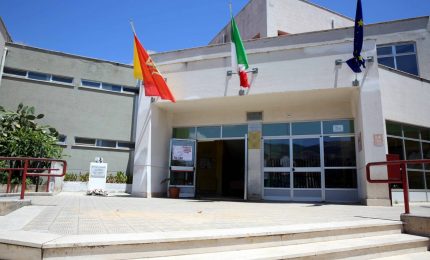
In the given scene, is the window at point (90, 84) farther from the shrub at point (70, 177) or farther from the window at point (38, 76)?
the shrub at point (70, 177)

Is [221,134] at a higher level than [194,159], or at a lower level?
higher

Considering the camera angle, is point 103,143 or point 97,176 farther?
point 103,143

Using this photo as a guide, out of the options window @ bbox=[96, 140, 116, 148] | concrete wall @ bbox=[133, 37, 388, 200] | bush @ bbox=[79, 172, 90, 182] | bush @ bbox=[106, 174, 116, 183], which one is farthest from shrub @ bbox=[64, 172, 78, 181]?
concrete wall @ bbox=[133, 37, 388, 200]

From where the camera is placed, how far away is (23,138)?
12359 millimetres

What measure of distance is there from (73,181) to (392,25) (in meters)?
16.4

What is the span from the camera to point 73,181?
47.3 feet

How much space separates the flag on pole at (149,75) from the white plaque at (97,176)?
411 cm

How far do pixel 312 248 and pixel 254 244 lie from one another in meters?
0.74

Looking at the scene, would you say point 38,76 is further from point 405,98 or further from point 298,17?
point 405,98

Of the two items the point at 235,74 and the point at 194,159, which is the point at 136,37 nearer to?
the point at 235,74

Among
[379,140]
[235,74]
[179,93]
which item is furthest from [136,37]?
[379,140]

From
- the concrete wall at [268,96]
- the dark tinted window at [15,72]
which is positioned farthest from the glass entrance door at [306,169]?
the dark tinted window at [15,72]

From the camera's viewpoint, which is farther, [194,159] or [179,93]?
Answer: [194,159]

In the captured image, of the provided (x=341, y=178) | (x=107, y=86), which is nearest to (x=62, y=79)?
(x=107, y=86)
